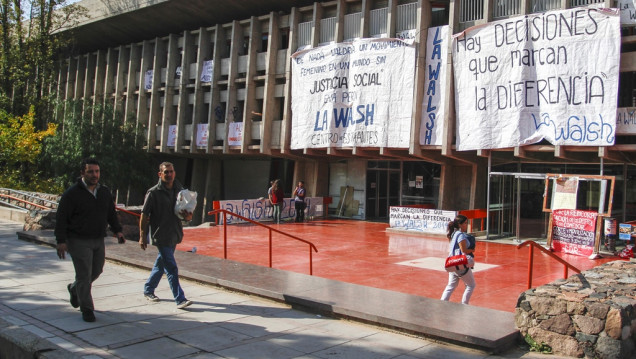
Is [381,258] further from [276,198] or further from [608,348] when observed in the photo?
[608,348]

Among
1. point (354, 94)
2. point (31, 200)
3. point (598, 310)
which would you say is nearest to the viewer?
point (598, 310)

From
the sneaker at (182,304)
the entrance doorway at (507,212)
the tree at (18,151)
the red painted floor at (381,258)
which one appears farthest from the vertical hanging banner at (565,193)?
the tree at (18,151)

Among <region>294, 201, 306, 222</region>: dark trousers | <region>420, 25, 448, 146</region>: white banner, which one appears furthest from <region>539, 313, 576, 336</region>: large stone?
<region>294, 201, 306, 222</region>: dark trousers

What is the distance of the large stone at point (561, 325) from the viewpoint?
5.66m

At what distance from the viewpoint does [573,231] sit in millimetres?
14328

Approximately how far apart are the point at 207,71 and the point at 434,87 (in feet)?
45.9

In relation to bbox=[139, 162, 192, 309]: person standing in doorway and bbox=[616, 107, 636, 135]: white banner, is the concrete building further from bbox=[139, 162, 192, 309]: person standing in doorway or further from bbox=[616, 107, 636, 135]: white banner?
bbox=[139, 162, 192, 309]: person standing in doorway

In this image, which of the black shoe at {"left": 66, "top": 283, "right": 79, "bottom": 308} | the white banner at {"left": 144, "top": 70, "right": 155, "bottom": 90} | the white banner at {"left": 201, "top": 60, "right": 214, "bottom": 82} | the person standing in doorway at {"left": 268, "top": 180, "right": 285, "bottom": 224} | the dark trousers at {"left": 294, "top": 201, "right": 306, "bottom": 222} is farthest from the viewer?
the white banner at {"left": 144, "top": 70, "right": 155, "bottom": 90}

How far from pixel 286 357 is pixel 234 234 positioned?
12.5m

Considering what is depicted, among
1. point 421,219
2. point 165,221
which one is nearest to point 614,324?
point 165,221

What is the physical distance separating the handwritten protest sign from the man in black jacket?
39.8 feet

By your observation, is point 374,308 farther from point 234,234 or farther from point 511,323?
point 234,234

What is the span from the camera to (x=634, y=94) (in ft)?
53.3

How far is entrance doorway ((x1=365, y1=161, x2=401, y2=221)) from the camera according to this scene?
2453 centimetres
